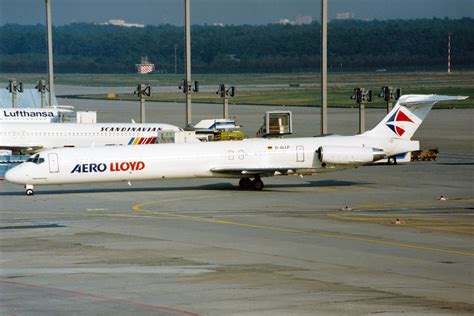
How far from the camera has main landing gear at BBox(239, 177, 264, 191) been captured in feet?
177

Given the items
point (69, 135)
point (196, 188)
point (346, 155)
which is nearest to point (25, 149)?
point (69, 135)

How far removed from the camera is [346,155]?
5281cm

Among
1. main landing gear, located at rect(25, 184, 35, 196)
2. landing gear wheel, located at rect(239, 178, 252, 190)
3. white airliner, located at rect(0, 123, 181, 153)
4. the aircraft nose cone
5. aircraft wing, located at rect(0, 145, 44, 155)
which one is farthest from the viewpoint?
aircraft wing, located at rect(0, 145, 44, 155)

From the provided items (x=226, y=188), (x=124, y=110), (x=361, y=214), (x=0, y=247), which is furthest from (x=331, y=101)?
(x=0, y=247)

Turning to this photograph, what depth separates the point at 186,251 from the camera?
34.6 metres

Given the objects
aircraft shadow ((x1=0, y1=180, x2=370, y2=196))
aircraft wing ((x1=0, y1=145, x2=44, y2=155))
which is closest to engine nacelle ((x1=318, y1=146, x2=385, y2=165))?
aircraft shadow ((x1=0, y1=180, x2=370, y2=196))

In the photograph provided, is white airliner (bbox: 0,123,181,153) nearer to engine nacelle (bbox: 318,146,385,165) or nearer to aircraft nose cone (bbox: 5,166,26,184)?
aircraft nose cone (bbox: 5,166,26,184)

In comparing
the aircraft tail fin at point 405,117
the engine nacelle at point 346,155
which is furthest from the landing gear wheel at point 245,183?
the aircraft tail fin at point 405,117

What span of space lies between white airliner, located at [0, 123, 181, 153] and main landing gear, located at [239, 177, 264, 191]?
21351mm

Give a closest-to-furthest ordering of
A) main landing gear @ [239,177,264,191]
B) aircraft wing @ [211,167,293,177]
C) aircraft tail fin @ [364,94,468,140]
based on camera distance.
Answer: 1. aircraft wing @ [211,167,293,177]
2. main landing gear @ [239,177,264,191]
3. aircraft tail fin @ [364,94,468,140]

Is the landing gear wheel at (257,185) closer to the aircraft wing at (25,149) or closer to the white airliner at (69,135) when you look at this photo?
the white airliner at (69,135)

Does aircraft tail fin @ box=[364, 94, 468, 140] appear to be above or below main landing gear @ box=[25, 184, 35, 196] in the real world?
above

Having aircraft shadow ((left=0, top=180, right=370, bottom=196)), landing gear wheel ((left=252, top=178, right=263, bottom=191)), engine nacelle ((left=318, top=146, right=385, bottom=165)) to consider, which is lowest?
aircraft shadow ((left=0, top=180, right=370, bottom=196))

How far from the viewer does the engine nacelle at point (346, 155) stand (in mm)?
52719
